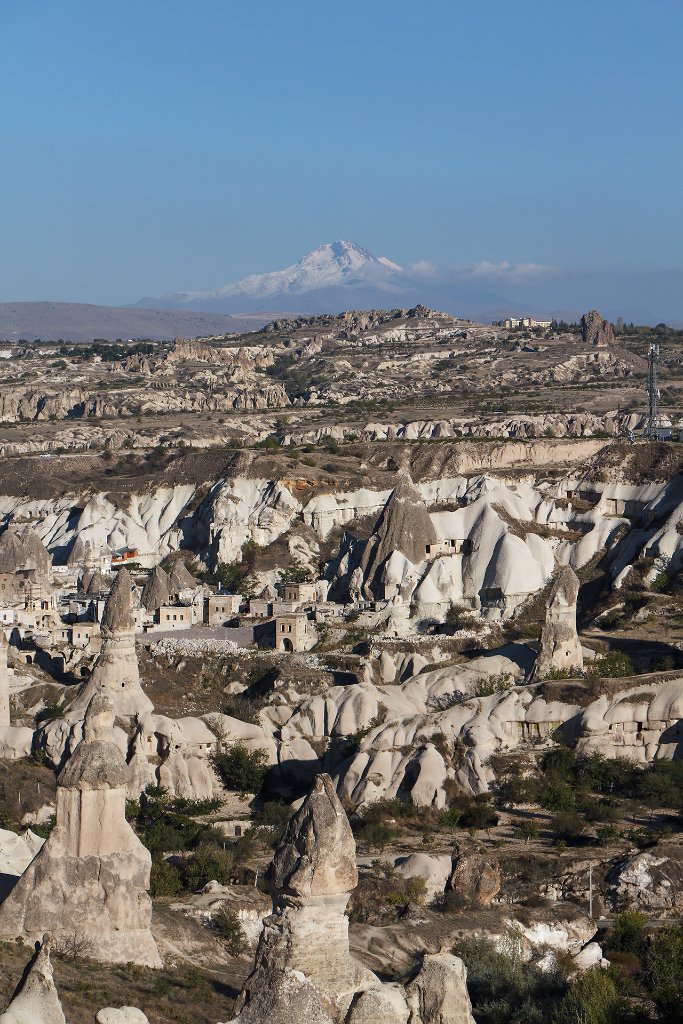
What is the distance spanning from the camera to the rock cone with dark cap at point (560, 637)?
149 feet

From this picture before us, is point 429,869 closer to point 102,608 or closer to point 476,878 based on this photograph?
point 476,878

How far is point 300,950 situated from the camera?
16750mm

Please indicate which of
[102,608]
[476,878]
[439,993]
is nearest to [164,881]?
[476,878]

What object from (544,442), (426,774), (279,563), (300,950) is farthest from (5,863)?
(544,442)

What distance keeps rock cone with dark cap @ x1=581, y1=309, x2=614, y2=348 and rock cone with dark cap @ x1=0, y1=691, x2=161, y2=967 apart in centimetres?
13131

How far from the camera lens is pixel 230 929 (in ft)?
86.6

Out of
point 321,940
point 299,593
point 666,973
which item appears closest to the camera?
point 321,940

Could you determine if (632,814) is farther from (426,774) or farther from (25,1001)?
(25,1001)

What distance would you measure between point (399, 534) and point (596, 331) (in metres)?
97.2

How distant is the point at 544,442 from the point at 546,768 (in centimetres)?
3405

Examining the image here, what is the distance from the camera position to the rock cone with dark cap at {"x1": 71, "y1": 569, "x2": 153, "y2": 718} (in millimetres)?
44250

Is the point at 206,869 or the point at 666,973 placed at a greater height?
the point at 666,973

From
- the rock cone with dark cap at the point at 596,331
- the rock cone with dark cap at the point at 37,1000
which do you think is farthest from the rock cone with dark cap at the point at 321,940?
the rock cone with dark cap at the point at 596,331

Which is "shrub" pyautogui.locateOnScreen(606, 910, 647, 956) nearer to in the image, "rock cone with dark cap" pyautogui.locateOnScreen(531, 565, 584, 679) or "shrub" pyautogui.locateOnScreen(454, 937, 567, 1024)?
"shrub" pyautogui.locateOnScreen(454, 937, 567, 1024)
